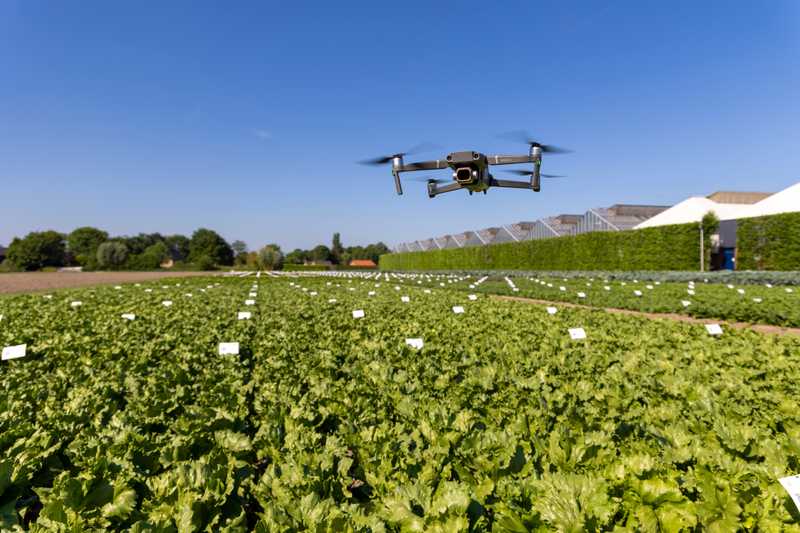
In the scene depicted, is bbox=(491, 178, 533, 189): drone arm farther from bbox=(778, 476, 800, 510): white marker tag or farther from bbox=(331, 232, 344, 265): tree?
bbox=(331, 232, 344, 265): tree

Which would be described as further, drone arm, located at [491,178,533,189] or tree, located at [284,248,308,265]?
tree, located at [284,248,308,265]

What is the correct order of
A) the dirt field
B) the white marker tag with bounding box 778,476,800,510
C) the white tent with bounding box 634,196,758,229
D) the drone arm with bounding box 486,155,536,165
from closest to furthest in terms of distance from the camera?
the white marker tag with bounding box 778,476,800,510
the drone arm with bounding box 486,155,536,165
the dirt field
the white tent with bounding box 634,196,758,229

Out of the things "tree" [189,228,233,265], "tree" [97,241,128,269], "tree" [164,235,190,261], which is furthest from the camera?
"tree" [164,235,190,261]

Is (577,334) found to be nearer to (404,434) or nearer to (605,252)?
(404,434)

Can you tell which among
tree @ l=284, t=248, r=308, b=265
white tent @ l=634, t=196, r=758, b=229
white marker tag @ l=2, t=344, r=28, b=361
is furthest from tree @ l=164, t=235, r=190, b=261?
white marker tag @ l=2, t=344, r=28, b=361

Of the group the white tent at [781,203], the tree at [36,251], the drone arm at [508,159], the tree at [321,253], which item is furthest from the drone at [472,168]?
the tree at [321,253]

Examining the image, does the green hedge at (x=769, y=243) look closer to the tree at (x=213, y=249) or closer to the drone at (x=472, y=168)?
the drone at (x=472, y=168)
